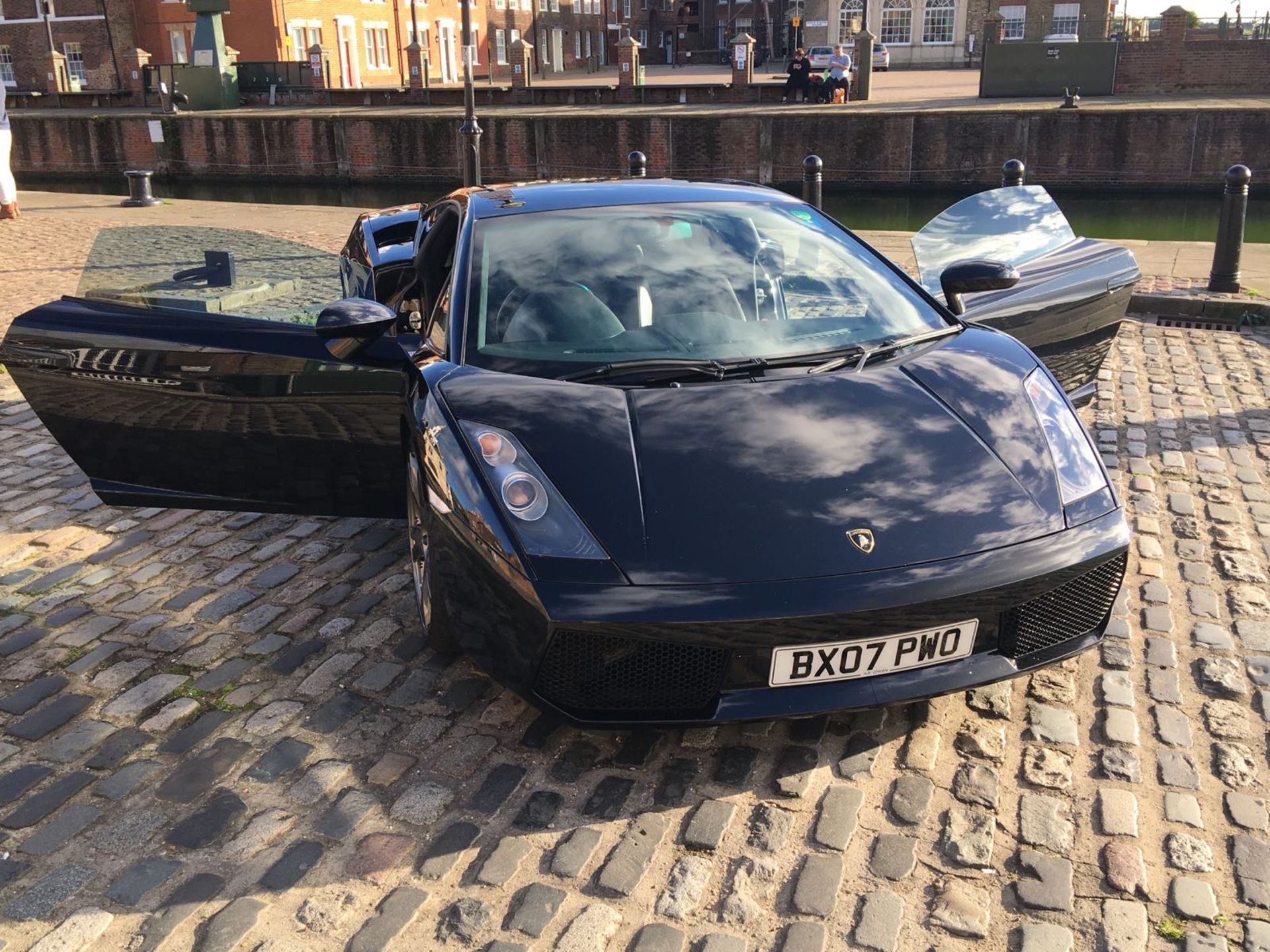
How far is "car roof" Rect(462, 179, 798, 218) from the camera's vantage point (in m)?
4.18

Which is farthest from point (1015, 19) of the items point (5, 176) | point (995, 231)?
point (995, 231)

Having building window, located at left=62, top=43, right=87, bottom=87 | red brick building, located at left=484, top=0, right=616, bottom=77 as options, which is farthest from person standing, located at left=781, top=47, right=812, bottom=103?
building window, located at left=62, top=43, right=87, bottom=87

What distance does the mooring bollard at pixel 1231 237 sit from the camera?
30.6 feet

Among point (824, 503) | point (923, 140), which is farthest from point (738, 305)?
point (923, 140)

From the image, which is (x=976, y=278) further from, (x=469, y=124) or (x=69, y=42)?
(x=69, y=42)

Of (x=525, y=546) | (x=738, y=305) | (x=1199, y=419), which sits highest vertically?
(x=738, y=305)

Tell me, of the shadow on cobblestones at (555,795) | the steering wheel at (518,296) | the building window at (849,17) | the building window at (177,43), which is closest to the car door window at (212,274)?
the steering wheel at (518,296)

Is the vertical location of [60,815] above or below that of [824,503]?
below

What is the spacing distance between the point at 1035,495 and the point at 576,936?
1580 mm

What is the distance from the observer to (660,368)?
A: 11.2 feet

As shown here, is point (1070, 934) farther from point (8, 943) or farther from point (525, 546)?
point (8, 943)

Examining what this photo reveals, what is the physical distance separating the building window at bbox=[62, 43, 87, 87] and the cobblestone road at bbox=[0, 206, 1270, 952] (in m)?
55.0

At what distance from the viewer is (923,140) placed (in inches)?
1097

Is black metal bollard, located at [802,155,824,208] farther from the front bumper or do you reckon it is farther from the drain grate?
the front bumper
